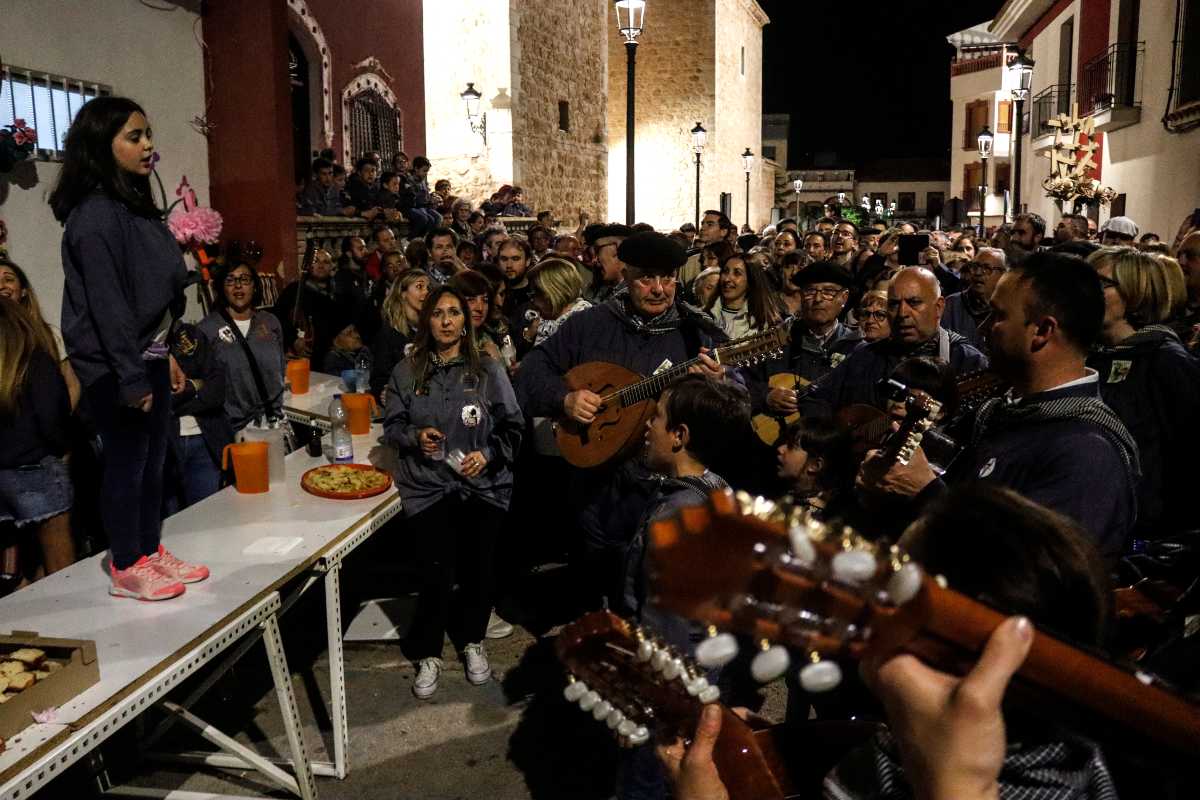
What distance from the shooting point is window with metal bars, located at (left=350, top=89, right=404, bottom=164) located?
14719 mm

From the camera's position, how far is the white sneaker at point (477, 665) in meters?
4.48

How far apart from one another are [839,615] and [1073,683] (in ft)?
0.81

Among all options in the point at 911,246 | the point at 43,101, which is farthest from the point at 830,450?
the point at 43,101

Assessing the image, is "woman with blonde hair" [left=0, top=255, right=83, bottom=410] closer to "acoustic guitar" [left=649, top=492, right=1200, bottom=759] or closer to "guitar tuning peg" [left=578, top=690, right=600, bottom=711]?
"guitar tuning peg" [left=578, top=690, right=600, bottom=711]

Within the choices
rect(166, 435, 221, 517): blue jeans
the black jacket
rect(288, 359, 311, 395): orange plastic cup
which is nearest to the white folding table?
the black jacket

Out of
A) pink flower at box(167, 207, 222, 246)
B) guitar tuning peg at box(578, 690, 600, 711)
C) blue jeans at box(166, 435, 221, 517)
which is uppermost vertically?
pink flower at box(167, 207, 222, 246)

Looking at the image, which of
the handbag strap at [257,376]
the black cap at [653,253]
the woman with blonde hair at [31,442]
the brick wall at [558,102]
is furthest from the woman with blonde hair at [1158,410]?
the brick wall at [558,102]

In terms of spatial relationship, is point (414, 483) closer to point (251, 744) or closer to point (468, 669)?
point (468, 669)

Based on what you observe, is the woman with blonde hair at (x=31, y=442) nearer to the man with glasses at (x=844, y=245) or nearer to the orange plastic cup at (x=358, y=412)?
the orange plastic cup at (x=358, y=412)

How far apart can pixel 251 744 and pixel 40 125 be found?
5502mm

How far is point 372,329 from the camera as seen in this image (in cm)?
831

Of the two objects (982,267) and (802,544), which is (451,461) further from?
(982,267)

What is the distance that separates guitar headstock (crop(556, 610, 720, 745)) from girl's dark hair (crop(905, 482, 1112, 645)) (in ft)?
1.49

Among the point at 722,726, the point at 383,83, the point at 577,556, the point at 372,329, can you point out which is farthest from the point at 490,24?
the point at 722,726
